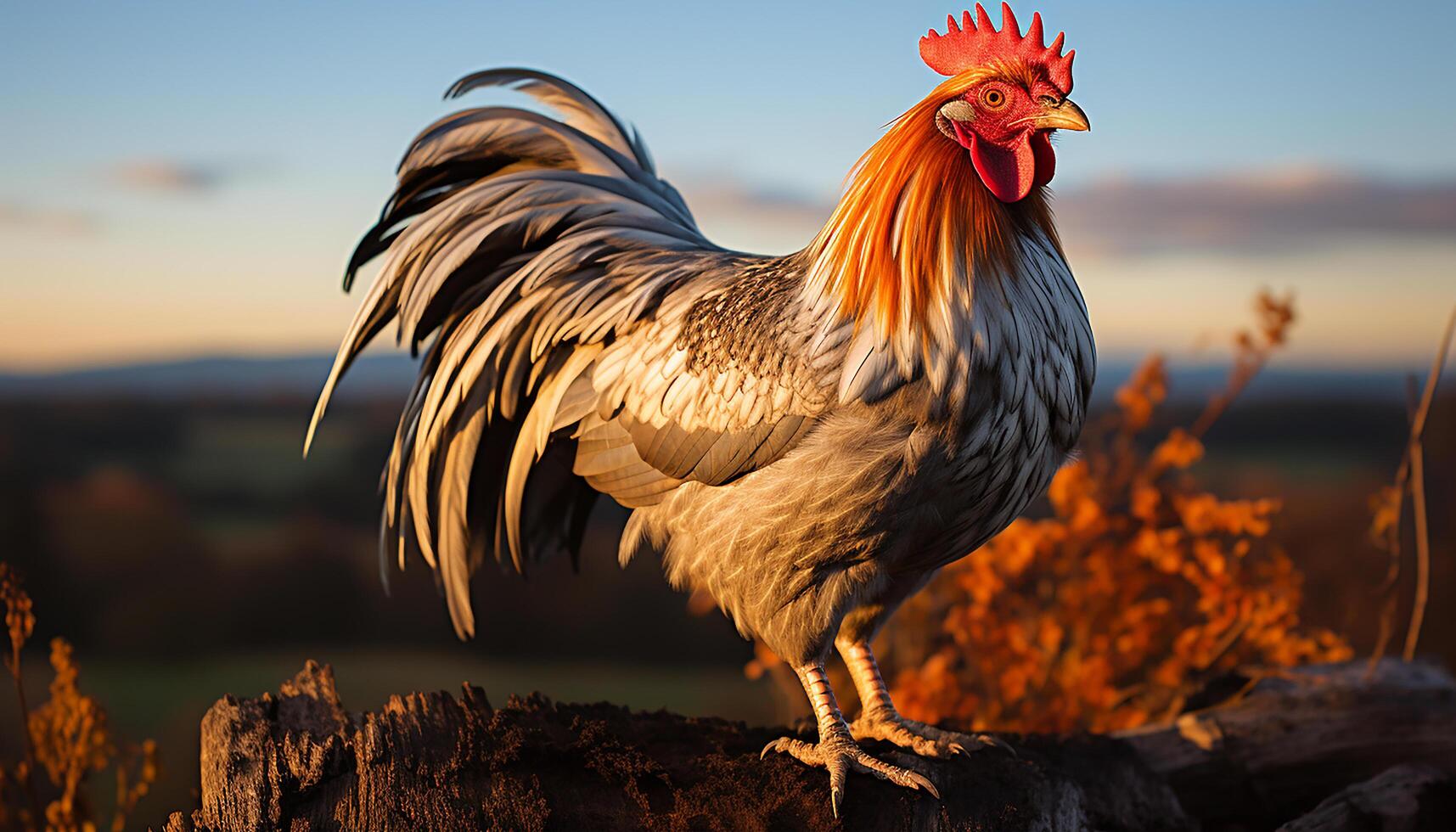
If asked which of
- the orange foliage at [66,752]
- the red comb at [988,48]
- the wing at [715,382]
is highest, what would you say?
the red comb at [988,48]

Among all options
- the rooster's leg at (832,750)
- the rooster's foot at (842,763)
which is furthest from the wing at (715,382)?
the rooster's foot at (842,763)

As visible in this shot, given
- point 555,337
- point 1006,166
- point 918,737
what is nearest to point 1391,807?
point 918,737

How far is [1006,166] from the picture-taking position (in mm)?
2861

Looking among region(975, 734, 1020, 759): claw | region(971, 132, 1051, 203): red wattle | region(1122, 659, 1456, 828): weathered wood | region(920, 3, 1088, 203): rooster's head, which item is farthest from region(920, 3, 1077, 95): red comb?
region(1122, 659, 1456, 828): weathered wood

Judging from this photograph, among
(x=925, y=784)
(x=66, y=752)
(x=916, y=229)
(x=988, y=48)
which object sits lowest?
(x=66, y=752)

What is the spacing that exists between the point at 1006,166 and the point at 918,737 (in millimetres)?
1762

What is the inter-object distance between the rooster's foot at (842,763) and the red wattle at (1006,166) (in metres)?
1.62

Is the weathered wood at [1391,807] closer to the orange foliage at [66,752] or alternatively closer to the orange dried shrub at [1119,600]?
the orange dried shrub at [1119,600]

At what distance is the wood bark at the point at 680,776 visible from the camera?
2.77m

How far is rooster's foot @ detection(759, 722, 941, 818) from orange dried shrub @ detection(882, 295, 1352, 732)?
1803 mm

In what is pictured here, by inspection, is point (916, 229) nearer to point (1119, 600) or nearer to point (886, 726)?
point (886, 726)

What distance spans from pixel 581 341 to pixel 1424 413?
3.18 metres

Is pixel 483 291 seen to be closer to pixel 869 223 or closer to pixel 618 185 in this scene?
pixel 618 185

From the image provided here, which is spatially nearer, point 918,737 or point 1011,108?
point 1011,108
